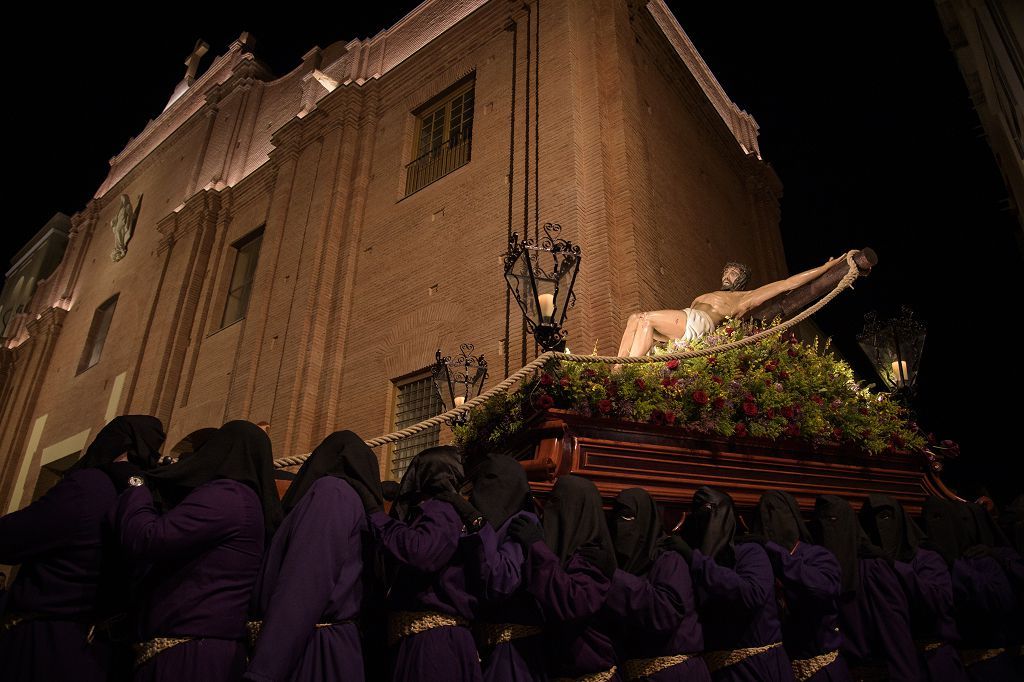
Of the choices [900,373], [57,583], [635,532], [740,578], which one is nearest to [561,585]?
[635,532]

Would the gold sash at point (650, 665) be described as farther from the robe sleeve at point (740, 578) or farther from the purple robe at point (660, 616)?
the robe sleeve at point (740, 578)

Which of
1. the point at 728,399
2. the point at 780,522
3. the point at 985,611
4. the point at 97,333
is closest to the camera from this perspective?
the point at 780,522

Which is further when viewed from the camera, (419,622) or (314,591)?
(419,622)

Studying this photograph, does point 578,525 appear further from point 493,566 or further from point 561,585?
point 493,566

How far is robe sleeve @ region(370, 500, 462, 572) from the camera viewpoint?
295 cm

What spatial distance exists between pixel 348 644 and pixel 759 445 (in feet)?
12.6

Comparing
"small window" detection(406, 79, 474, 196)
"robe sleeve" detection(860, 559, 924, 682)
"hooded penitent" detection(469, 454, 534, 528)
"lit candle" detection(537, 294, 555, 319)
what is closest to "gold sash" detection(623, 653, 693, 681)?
"hooded penitent" detection(469, 454, 534, 528)

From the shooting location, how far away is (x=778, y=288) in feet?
25.4

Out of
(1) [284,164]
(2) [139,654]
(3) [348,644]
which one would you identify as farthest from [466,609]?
(1) [284,164]

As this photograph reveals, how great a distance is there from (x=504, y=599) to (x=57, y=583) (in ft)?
6.25

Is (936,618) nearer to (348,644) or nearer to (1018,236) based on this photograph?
(348,644)

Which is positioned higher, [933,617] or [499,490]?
[499,490]

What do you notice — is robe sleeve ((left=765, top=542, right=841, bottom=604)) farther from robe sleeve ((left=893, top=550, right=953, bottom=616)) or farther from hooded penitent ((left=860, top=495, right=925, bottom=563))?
hooded penitent ((left=860, top=495, right=925, bottom=563))

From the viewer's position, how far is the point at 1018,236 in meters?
19.7
